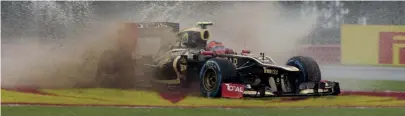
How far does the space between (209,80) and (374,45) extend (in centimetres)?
900

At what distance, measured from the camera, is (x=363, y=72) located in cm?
2075

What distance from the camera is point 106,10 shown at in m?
20.6

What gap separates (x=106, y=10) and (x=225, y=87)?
8313mm

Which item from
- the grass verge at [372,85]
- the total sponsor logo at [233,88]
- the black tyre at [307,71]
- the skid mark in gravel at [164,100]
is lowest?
the grass verge at [372,85]

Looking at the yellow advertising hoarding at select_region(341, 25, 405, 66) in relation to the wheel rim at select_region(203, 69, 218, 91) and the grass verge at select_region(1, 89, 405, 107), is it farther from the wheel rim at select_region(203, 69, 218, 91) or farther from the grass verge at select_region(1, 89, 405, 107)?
the wheel rim at select_region(203, 69, 218, 91)

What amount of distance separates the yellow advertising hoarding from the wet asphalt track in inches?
12.8

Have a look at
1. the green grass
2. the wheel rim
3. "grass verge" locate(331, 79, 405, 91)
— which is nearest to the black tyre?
the wheel rim

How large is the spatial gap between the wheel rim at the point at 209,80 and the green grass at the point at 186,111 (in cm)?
251

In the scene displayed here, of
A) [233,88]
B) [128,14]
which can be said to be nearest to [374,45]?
[128,14]

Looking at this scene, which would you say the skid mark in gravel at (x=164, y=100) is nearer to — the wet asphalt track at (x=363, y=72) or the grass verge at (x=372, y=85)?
the grass verge at (x=372, y=85)

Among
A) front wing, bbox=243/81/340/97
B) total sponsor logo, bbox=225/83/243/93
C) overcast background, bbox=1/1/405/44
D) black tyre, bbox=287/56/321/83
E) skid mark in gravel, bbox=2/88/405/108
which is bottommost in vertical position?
skid mark in gravel, bbox=2/88/405/108

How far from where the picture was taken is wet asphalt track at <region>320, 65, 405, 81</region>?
19922mm

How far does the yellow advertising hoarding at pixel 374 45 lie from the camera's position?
21047 mm

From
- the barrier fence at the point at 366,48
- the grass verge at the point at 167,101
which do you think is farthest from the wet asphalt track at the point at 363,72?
the grass verge at the point at 167,101
